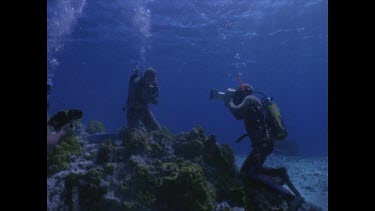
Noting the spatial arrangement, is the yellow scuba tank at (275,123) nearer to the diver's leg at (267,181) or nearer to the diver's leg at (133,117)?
the diver's leg at (267,181)

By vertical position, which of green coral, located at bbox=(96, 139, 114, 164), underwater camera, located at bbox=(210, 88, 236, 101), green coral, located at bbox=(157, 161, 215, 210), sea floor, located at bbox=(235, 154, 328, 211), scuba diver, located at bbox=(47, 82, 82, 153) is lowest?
sea floor, located at bbox=(235, 154, 328, 211)

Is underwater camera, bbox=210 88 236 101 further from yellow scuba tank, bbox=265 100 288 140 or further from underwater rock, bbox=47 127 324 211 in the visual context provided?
Answer: underwater rock, bbox=47 127 324 211

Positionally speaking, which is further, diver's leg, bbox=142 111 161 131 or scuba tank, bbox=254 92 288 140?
diver's leg, bbox=142 111 161 131

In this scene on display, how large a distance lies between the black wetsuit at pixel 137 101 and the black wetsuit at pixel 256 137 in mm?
4411

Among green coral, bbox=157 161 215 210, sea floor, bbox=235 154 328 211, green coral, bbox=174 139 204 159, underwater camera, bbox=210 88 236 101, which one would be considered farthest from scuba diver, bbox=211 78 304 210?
sea floor, bbox=235 154 328 211

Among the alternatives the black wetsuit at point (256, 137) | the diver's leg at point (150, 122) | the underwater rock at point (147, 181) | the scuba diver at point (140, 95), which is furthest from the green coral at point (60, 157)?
the diver's leg at point (150, 122)

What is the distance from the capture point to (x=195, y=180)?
6105 mm

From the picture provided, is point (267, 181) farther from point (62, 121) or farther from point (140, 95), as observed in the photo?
point (140, 95)

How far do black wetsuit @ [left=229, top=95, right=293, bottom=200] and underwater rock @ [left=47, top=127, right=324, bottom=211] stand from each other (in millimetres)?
315

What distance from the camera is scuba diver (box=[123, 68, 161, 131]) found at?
34.6 feet

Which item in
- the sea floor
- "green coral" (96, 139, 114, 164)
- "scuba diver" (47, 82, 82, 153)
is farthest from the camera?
the sea floor
